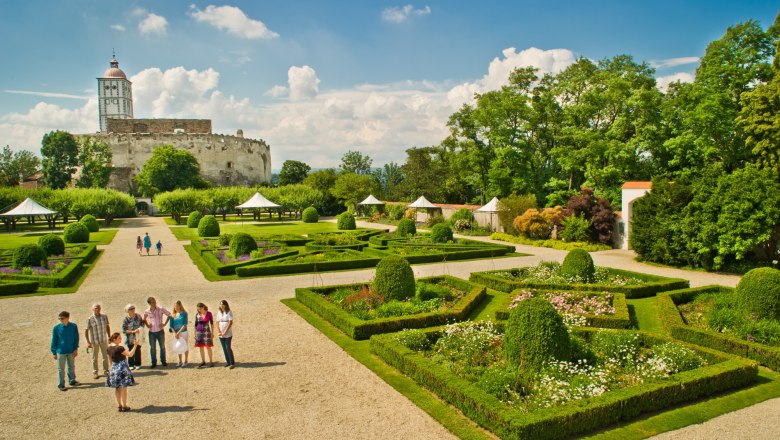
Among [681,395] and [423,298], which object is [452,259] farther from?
Result: [681,395]

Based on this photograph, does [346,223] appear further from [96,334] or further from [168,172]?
[168,172]

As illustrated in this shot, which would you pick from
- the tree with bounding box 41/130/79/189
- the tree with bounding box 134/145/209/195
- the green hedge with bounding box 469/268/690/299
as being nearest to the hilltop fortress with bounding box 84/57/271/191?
the tree with bounding box 41/130/79/189

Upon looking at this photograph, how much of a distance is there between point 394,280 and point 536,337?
4.98 metres

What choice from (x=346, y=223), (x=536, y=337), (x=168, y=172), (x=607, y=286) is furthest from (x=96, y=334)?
(x=168, y=172)

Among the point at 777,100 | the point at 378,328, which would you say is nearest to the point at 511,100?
the point at 777,100

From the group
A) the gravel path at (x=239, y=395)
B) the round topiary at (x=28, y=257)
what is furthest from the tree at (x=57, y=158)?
the gravel path at (x=239, y=395)

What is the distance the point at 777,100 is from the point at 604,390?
19616 millimetres

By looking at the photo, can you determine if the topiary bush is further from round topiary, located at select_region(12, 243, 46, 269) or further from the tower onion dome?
the tower onion dome

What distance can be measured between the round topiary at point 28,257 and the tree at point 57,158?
49.1 meters

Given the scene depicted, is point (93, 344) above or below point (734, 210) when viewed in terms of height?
below

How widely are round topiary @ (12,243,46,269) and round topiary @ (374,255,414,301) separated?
1332cm

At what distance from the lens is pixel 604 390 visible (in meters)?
6.98

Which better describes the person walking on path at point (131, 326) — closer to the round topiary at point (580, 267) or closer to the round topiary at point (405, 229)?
the round topiary at point (580, 267)

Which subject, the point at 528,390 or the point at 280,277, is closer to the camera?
the point at 528,390
